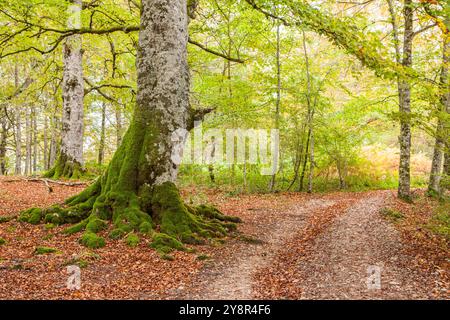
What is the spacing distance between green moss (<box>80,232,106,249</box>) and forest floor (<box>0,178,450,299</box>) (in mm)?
132

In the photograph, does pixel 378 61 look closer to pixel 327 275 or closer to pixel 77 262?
pixel 327 275

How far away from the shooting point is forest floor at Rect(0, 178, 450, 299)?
4676mm

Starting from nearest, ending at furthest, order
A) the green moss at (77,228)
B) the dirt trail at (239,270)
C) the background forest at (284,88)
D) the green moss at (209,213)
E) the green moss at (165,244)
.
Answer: the dirt trail at (239,270) < the green moss at (165,244) < the green moss at (77,228) < the green moss at (209,213) < the background forest at (284,88)

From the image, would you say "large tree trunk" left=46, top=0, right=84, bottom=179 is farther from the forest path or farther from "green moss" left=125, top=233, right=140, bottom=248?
the forest path

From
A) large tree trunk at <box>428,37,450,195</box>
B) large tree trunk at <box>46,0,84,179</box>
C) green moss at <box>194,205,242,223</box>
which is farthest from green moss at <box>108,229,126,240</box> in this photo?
large tree trunk at <box>46,0,84,179</box>

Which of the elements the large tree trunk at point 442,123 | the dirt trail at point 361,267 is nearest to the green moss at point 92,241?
the dirt trail at point 361,267

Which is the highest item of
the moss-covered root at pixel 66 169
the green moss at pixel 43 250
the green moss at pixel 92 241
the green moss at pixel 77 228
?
the moss-covered root at pixel 66 169

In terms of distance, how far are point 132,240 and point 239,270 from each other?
2.04 metres

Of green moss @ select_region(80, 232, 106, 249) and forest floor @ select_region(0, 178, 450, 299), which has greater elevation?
green moss @ select_region(80, 232, 106, 249)

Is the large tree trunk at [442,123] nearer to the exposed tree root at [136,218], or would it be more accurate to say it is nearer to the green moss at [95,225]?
the exposed tree root at [136,218]

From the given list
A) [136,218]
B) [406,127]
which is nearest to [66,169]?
[136,218]

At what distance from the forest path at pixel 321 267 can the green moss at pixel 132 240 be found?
1.46 meters

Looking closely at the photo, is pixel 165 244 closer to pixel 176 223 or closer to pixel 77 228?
pixel 176 223

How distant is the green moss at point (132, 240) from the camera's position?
252 inches
